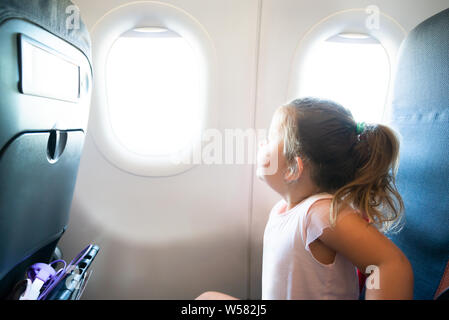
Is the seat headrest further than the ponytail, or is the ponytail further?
the ponytail

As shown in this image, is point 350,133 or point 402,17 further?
point 402,17

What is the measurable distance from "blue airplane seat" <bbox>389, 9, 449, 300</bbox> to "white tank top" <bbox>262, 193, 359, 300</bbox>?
24cm

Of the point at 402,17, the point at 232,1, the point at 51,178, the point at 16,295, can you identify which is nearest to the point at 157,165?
the point at 51,178

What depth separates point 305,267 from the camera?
0.72 m

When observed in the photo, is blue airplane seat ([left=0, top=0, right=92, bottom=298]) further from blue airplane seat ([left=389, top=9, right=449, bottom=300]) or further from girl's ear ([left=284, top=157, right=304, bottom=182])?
blue airplane seat ([left=389, top=9, right=449, bottom=300])

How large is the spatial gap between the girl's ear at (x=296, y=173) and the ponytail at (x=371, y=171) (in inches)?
4.7

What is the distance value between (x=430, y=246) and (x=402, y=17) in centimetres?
102

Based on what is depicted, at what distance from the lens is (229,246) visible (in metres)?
1.42

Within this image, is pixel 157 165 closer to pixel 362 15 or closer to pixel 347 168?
pixel 347 168

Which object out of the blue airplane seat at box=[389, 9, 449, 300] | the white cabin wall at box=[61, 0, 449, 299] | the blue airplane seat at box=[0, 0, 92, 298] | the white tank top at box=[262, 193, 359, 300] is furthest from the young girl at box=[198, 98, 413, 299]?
the blue airplane seat at box=[0, 0, 92, 298]

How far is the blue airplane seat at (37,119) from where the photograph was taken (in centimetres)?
49

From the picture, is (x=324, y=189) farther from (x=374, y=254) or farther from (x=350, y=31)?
(x=350, y=31)

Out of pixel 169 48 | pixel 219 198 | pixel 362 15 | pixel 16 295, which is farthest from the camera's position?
pixel 219 198

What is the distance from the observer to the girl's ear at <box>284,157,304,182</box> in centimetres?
75
